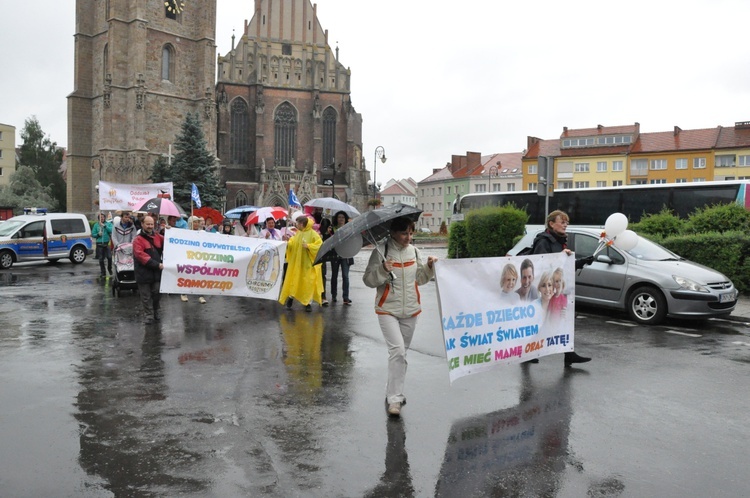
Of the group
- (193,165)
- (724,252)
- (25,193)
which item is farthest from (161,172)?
(724,252)

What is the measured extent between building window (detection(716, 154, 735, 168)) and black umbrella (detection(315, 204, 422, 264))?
78008 millimetres

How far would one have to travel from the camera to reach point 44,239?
24719 mm

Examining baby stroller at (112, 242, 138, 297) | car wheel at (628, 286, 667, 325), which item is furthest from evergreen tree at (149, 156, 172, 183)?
car wheel at (628, 286, 667, 325)

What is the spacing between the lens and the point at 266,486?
13.7ft

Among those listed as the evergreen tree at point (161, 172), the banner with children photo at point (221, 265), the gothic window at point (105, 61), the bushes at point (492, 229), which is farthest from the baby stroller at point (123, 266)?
the gothic window at point (105, 61)

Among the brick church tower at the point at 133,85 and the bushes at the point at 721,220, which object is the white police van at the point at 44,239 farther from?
the brick church tower at the point at 133,85

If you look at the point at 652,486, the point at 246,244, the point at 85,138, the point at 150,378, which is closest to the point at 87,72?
the point at 85,138

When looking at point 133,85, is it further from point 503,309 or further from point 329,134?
point 503,309

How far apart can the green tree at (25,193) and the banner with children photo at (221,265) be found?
63717 millimetres

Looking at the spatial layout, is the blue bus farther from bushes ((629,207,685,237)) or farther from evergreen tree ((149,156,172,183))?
evergreen tree ((149,156,172,183))

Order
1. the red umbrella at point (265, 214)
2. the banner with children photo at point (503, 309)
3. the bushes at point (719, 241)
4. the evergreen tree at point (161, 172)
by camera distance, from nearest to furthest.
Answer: the banner with children photo at point (503, 309), the bushes at point (719, 241), the red umbrella at point (265, 214), the evergreen tree at point (161, 172)

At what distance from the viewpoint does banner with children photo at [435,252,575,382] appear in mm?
6191

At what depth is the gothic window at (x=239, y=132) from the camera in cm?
7075

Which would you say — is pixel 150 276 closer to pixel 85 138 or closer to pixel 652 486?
pixel 652 486
